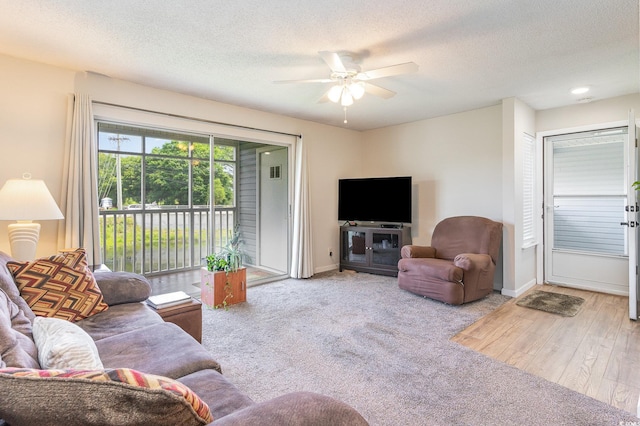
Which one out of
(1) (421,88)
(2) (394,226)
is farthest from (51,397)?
(2) (394,226)

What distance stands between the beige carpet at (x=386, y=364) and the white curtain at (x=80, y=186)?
Result: 54.3 inches

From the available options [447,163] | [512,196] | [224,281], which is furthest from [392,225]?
[224,281]

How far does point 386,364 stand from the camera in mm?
2369

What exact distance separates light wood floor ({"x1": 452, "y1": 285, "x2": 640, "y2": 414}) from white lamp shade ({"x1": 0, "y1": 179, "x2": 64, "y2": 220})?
347 cm

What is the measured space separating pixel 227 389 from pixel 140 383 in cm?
60

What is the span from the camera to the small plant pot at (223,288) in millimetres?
3607

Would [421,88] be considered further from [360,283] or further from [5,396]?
[5,396]

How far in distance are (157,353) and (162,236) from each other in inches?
146

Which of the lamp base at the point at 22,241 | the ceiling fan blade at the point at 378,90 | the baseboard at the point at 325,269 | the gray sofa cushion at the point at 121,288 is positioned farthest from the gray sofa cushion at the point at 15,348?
the baseboard at the point at 325,269

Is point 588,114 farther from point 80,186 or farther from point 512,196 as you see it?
point 80,186

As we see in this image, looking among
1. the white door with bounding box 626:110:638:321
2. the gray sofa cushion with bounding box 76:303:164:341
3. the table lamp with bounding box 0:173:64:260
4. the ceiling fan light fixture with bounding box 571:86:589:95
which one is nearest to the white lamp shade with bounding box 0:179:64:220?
the table lamp with bounding box 0:173:64:260

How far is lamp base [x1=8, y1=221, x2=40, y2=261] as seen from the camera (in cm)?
250

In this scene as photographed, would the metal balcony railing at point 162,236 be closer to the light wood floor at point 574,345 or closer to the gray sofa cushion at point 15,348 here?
the gray sofa cushion at point 15,348

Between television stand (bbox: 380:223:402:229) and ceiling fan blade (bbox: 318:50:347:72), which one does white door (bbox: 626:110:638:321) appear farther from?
ceiling fan blade (bbox: 318:50:347:72)
